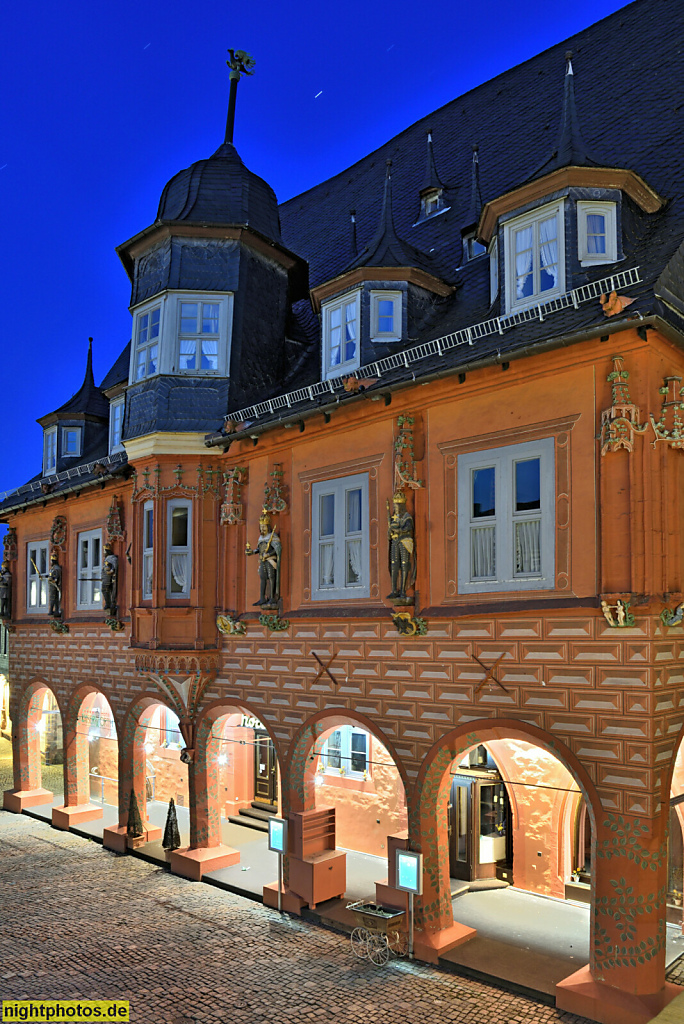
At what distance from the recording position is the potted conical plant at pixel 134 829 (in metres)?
18.9

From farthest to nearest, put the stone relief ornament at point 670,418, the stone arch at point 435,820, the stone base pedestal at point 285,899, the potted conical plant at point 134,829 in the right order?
the potted conical plant at point 134,829 < the stone base pedestal at point 285,899 < the stone arch at point 435,820 < the stone relief ornament at point 670,418

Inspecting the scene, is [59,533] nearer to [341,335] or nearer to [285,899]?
[341,335]

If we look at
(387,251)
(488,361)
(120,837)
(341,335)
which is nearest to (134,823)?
(120,837)

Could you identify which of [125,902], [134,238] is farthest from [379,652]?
[134,238]

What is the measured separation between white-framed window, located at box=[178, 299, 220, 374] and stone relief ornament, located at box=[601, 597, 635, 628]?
10388 millimetres

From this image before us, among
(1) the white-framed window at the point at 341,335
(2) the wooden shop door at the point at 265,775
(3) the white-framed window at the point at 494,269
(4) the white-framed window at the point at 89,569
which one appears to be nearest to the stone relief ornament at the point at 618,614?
(3) the white-framed window at the point at 494,269

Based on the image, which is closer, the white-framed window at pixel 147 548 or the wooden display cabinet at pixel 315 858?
the wooden display cabinet at pixel 315 858

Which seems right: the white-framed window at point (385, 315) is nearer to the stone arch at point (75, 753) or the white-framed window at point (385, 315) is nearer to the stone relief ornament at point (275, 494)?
the stone relief ornament at point (275, 494)

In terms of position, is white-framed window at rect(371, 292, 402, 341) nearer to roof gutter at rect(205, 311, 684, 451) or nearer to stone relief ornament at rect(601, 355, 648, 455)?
roof gutter at rect(205, 311, 684, 451)

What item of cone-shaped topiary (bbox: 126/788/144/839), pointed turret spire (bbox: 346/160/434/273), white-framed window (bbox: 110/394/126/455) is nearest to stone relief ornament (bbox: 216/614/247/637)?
cone-shaped topiary (bbox: 126/788/144/839)

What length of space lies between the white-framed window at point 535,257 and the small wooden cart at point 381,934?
9401 millimetres

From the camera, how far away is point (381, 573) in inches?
541

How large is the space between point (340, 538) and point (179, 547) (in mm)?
4442

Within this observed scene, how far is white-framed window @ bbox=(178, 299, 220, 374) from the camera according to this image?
17.8 meters
